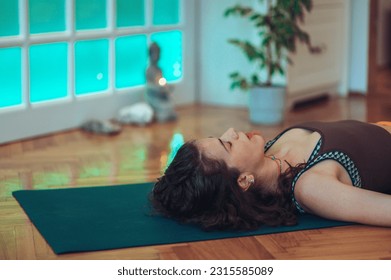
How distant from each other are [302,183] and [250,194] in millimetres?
169

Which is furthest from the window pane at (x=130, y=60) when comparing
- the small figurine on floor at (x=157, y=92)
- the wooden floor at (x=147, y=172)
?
the wooden floor at (x=147, y=172)

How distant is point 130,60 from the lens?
4609 millimetres

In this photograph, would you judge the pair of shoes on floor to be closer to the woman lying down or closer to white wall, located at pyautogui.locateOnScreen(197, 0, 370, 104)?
white wall, located at pyautogui.locateOnScreen(197, 0, 370, 104)

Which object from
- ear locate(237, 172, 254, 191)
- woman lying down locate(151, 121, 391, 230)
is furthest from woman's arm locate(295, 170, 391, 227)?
ear locate(237, 172, 254, 191)

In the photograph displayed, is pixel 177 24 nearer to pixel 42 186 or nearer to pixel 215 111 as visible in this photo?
pixel 215 111

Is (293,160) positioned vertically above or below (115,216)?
above

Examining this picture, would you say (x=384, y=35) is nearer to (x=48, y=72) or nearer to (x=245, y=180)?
(x=48, y=72)

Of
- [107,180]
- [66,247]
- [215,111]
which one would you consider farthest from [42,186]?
[215,111]

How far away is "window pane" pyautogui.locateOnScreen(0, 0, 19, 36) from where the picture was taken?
12.6 ft

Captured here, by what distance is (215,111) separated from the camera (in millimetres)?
4926

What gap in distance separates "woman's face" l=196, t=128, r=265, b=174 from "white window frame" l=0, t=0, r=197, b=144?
1692 millimetres

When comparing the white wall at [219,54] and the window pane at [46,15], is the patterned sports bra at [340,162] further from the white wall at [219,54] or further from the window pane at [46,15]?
the white wall at [219,54]

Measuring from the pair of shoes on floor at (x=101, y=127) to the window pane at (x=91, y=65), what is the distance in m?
0.19

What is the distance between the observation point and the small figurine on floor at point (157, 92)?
4.55 metres
